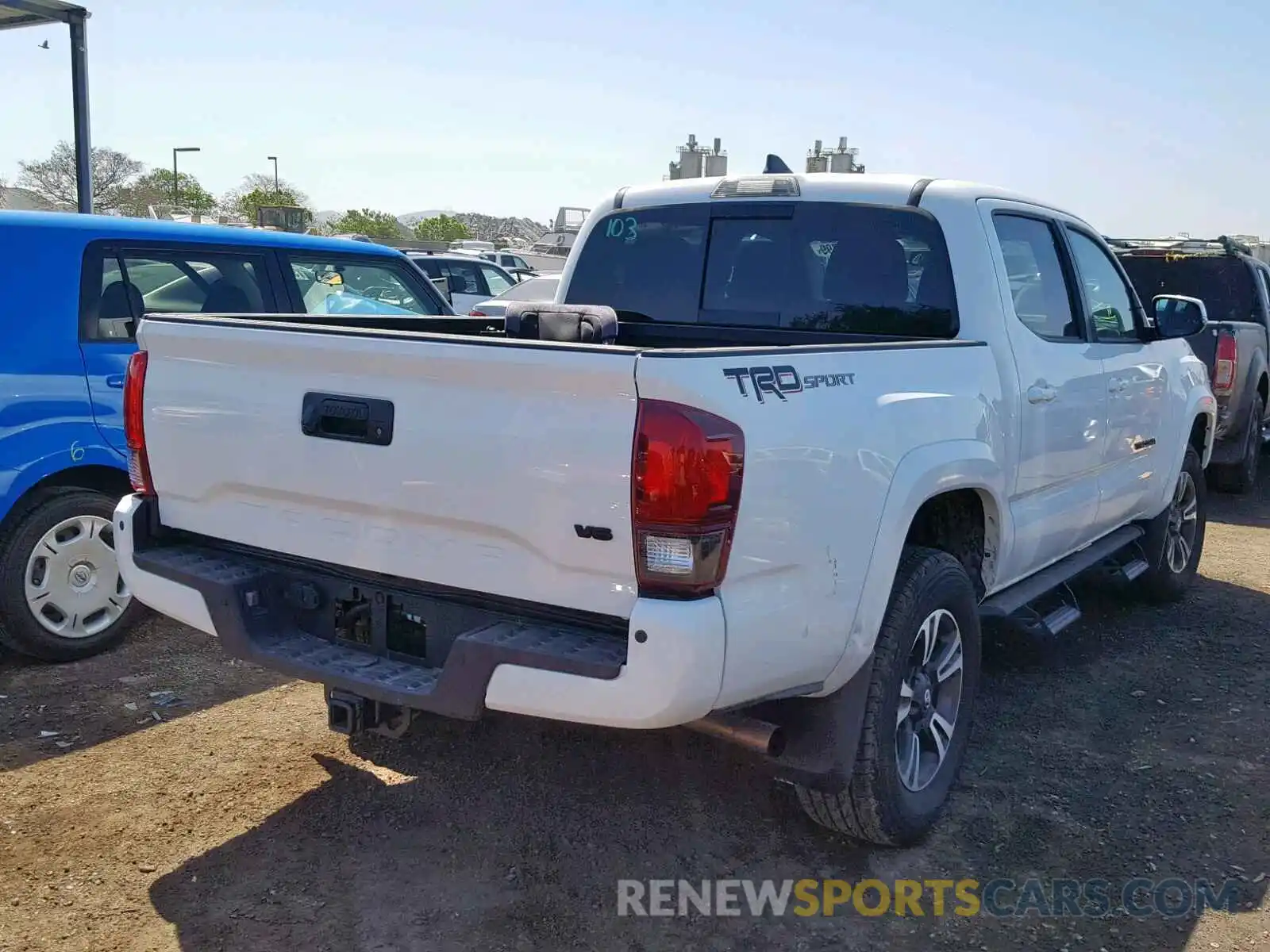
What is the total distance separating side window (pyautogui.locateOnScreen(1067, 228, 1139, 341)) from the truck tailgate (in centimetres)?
305

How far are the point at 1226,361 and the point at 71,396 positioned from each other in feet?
27.4

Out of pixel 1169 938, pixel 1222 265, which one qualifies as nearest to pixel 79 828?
pixel 1169 938

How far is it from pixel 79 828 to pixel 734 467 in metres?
2.43

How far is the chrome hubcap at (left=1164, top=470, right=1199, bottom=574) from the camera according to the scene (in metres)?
6.06

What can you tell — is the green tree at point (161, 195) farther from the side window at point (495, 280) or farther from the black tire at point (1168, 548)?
the black tire at point (1168, 548)

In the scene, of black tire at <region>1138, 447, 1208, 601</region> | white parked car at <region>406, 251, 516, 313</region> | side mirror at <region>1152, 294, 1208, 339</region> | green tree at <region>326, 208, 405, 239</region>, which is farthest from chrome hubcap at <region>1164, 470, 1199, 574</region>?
green tree at <region>326, 208, 405, 239</region>

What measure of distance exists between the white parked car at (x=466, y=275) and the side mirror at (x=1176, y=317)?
1160 cm

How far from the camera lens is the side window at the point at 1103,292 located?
4.84m

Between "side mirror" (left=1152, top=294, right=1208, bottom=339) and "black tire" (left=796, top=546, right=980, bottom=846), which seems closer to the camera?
"black tire" (left=796, top=546, right=980, bottom=846)

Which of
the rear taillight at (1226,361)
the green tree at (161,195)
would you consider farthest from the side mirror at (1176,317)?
the green tree at (161,195)

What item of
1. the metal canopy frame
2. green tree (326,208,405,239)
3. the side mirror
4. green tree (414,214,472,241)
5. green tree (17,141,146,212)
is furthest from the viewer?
green tree (414,214,472,241)

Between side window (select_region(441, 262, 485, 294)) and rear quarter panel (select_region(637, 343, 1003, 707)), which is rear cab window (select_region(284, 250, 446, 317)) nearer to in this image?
rear quarter panel (select_region(637, 343, 1003, 707))

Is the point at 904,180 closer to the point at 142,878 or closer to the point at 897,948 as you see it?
the point at 897,948

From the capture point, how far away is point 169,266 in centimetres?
529
